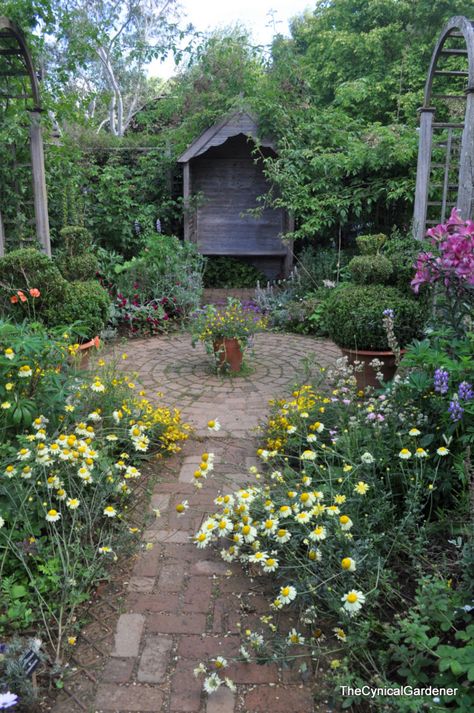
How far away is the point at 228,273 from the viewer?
9.34 meters

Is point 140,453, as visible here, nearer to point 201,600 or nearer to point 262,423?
point 262,423

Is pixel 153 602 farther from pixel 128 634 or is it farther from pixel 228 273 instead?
pixel 228 273

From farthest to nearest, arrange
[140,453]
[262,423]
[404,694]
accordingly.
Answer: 1. [262,423]
2. [140,453]
3. [404,694]

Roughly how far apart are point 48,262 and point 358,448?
9.99 feet

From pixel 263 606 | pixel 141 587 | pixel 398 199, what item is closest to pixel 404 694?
pixel 263 606

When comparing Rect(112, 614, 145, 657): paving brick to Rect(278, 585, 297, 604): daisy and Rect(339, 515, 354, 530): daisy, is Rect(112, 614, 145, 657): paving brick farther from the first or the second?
Rect(339, 515, 354, 530): daisy

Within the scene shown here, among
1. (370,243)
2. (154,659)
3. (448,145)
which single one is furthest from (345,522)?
(448,145)

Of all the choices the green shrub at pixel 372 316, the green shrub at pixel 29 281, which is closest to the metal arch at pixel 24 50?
the green shrub at pixel 29 281

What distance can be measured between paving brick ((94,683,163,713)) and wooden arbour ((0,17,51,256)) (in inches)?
178

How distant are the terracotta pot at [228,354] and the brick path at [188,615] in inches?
45.9

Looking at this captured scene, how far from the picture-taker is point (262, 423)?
12.9 feet

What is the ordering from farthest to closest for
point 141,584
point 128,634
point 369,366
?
1. point 369,366
2. point 141,584
3. point 128,634

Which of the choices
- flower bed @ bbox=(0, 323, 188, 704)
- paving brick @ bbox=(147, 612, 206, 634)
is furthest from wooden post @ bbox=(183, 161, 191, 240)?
paving brick @ bbox=(147, 612, 206, 634)

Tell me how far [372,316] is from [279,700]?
9.73 ft
